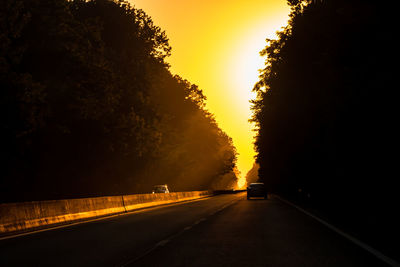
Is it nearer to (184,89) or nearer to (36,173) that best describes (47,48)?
(36,173)

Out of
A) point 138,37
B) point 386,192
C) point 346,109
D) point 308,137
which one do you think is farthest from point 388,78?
point 138,37

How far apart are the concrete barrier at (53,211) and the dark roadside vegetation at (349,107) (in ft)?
31.5

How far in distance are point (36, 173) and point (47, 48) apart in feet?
32.8

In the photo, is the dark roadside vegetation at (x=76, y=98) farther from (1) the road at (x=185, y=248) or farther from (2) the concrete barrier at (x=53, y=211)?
(1) the road at (x=185, y=248)

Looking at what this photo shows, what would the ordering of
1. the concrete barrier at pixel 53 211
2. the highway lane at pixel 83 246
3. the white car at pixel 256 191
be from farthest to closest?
the white car at pixel 256 191 → the concrete barrier at pixel 53 211 → the highway lane at pixel 83 246

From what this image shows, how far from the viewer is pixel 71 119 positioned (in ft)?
99.6

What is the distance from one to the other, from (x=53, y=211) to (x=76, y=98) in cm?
1282

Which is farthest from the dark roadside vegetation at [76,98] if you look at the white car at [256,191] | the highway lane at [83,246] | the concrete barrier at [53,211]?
the highway lane at [83,246]

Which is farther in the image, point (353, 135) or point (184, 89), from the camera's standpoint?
point (184, 89)

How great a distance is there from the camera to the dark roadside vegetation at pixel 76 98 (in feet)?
79.2

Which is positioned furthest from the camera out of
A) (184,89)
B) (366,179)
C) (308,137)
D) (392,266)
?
(184,89)

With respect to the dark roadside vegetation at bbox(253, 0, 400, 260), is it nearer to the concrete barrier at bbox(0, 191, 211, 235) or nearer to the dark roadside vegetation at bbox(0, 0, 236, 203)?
the concrete barrier at bbox(0, 191, 211, 235)

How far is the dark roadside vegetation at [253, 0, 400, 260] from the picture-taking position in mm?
16359

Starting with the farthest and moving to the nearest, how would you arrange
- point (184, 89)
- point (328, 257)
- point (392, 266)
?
point (184, 89) < point (328, 257) < point (392, 266)
